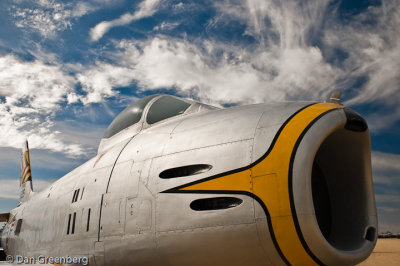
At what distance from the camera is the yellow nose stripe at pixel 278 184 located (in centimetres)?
284

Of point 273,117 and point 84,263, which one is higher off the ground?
point 273,117

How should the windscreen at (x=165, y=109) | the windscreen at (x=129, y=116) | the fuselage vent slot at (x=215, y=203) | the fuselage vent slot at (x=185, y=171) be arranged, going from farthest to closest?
the windscreen at (x=129, y=116) → the windscreen at (x=165, y=109) → the fuselage vent slot at (x=185, y=171) → the fuselage vent slot at (x=215, y=203)

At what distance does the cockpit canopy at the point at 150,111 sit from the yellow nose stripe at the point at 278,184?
6.96 feet

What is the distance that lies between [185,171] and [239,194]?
2.45 ft

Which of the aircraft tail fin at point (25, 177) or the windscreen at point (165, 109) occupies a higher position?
the aircraft tail fin at point (25, 177)

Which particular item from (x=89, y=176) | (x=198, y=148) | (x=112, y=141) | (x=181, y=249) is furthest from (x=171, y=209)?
(x=112, y=141)

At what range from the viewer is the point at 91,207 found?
4512mm

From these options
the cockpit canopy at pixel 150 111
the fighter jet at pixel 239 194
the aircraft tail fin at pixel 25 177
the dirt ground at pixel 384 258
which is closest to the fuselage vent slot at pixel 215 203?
the fighter jet at pixel 239 194

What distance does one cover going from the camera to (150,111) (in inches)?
219

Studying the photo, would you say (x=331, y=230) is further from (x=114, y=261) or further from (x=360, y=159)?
(x=114, y=261)

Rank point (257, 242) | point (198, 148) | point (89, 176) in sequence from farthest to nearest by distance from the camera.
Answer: point (89, 176), point (198, 148), point (257, 242)

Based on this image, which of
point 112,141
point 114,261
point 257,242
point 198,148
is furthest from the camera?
point 112,141

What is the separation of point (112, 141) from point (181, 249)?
3330mm

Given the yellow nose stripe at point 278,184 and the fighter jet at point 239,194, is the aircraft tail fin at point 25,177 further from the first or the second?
the yellow nose stripe at point 278,184
